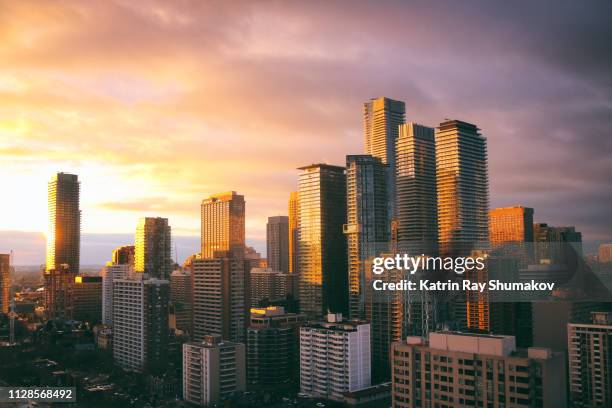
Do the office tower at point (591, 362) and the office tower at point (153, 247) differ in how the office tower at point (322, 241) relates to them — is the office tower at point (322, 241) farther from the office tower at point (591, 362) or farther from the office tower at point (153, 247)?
the office tower at point (591, 362)

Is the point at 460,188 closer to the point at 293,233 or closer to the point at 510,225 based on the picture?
the point at 510,225

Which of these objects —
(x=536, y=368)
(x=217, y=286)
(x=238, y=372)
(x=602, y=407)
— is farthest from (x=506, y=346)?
(x=217, y=286)

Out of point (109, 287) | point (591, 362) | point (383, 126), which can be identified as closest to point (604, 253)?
point (591, 362)

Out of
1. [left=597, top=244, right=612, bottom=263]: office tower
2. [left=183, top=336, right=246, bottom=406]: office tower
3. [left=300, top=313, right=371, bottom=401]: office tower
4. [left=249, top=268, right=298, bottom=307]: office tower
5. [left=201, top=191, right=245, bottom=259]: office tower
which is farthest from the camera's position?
[left=249, top=268, right=298, bottom=307]: office tower

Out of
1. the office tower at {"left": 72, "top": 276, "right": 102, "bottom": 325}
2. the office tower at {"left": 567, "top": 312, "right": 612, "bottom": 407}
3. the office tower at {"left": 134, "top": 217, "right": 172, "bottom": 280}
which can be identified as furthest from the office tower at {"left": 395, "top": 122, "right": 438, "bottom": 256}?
the office tower at {"left": 72, "top": 276, "right": 102, "bottom": 325}

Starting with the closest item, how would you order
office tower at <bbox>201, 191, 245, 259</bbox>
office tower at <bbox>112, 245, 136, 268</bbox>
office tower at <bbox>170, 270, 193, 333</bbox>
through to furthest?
office tower at <bbox>201, 191, 245, 259</bbox>
office tower at <bbox>170, 270, 193, 333</bbox>
office tower at <bbox>112, 245, 136, 268</bbox>

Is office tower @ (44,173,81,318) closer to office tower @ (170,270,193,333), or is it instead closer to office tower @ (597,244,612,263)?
office tower @ (170,270,193,333)

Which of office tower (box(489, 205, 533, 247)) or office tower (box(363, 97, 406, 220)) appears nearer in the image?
office tower (box(489, 205, 533, 247))
